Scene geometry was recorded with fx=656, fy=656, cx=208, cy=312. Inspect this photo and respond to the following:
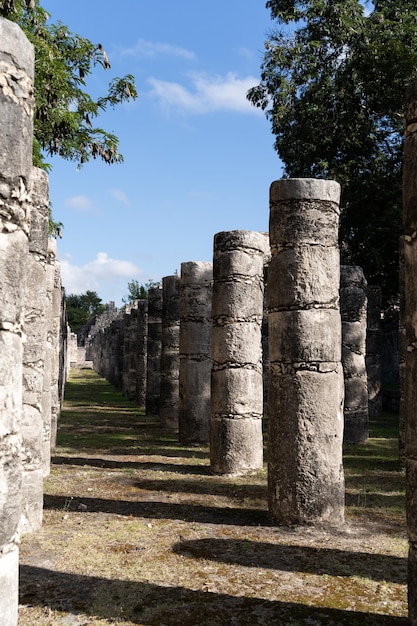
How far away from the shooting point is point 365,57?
20.6 meters

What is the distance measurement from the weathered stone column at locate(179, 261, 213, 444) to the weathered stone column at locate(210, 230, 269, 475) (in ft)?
8.53

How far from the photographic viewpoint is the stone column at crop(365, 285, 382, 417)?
59.5ft

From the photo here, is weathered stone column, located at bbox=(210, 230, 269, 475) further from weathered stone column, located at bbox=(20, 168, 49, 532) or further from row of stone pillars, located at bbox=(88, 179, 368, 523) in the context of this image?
weathered stone column, located at bbox=(20, 168, 49, 532)

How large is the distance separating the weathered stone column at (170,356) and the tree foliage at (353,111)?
766cm

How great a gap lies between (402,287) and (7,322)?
28.6ft

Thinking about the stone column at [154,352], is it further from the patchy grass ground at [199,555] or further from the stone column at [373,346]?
the patchy grass ground at [199,555]

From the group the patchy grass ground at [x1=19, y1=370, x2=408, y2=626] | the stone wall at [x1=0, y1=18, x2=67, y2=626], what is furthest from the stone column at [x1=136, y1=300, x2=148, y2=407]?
the stone wall at [x1=0, y1=18, x2=67, y2=626]

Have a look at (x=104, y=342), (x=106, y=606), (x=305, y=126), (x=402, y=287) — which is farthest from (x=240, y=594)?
(x=104, y=342)

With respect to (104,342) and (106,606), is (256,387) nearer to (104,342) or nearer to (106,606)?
(106,606)

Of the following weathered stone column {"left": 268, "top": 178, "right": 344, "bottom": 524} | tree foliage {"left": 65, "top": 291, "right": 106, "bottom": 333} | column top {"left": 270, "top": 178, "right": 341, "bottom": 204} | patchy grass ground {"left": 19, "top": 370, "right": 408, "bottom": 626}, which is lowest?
patchy grass ground {"left": 19, "top": 370, "right": 408, "bottom": 626}

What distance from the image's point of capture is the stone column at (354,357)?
46.4 feet

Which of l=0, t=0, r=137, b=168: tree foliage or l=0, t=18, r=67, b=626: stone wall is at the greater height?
l=0, t=0, r=137, b=168: tree foliage

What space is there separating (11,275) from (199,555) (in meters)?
3.88

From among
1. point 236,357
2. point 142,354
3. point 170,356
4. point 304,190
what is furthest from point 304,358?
point 142,354
